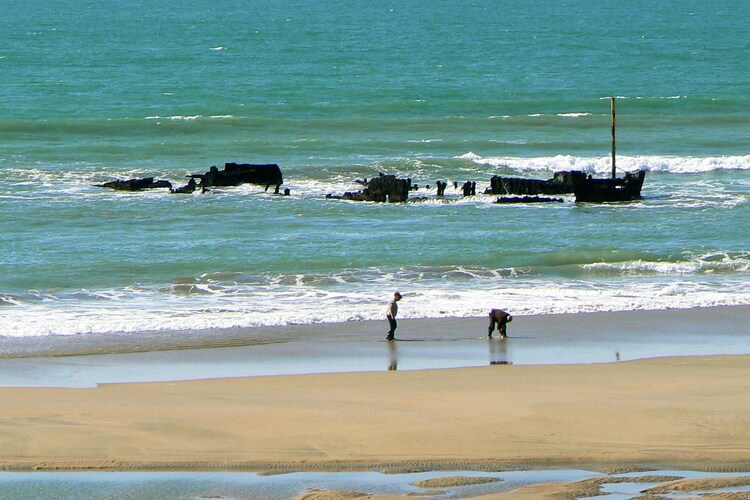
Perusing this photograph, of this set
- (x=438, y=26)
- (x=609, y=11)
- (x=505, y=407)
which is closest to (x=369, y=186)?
(x=505, y=407)

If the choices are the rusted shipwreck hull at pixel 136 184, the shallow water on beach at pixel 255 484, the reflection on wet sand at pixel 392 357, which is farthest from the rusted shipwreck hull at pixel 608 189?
the shallow water on beach at pixel 255 484

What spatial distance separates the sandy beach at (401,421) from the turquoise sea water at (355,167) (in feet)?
14.6

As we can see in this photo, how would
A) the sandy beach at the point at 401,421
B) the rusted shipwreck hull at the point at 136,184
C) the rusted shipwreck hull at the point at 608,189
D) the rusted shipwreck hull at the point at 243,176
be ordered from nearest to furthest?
the sandy beach at the point at 401,421
the rusted shipwreck hull at the point at 608,189
the rusted shipwreck hull at the point at 136,184
the rusted shipwreck hull at the point at 243,176

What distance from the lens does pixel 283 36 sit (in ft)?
288

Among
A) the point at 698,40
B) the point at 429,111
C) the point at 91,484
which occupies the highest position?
the point at 698,40

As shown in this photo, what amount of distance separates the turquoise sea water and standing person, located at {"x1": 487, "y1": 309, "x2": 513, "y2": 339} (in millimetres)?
1924

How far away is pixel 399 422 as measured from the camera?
43.8 ft

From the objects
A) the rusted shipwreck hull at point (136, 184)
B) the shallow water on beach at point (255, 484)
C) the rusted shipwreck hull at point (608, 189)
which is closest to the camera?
the shallow water on beach at point (255, 484)

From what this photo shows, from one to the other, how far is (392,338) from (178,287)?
559cm

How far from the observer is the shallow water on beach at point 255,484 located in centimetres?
1117

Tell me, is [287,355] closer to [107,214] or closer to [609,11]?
[107,214]

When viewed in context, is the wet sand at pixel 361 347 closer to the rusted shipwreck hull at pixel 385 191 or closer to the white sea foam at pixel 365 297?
the white sea foam at pixel 365 297

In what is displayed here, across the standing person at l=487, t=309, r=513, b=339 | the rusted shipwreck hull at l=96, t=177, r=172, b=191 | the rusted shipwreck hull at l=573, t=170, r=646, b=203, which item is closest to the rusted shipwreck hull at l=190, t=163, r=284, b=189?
the rusted shipwreck hull at l=96, t=177, r=172, b=191

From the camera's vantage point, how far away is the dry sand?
12.2 meters
